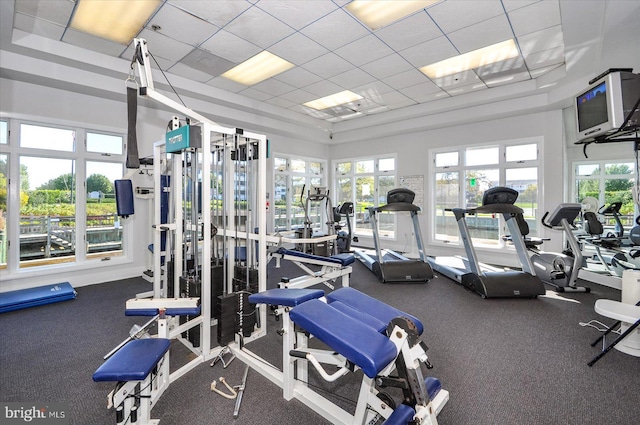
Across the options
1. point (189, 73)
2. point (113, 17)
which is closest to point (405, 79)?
point (189, 73)

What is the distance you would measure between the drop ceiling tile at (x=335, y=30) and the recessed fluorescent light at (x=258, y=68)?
2.67 feet

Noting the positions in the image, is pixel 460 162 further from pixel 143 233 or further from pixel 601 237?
pixel 143 233

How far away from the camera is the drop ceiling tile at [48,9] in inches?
119

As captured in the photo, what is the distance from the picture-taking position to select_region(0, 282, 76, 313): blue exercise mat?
11.7 feet

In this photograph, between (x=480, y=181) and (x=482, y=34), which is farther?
(x=480, y=181)

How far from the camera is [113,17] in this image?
3266 mm

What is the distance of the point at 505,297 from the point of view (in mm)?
4004

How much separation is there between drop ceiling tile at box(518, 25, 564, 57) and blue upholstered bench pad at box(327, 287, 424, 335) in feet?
13.0

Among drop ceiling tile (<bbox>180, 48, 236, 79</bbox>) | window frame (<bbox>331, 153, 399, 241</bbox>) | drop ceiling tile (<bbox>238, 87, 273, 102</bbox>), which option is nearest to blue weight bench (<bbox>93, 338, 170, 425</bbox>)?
drop ceiling tile (<bbox>180, 48, 236, 79</bbox>)

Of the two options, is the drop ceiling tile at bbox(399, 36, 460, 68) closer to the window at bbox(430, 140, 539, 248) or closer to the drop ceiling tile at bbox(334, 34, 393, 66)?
the drop ceiling tile at bbox(334, 34, 393, 66)

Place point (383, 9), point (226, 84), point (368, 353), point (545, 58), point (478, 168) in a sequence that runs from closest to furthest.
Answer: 1. point (368, 353)
2. point (383, 9)
3. point (545, 58)
4. point (226, 84)
5. point (478, 168)

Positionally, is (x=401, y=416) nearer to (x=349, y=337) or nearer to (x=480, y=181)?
(x=349, y=337)

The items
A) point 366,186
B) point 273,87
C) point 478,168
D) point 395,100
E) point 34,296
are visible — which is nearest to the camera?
point 34,296

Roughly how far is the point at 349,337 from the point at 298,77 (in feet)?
15.0
